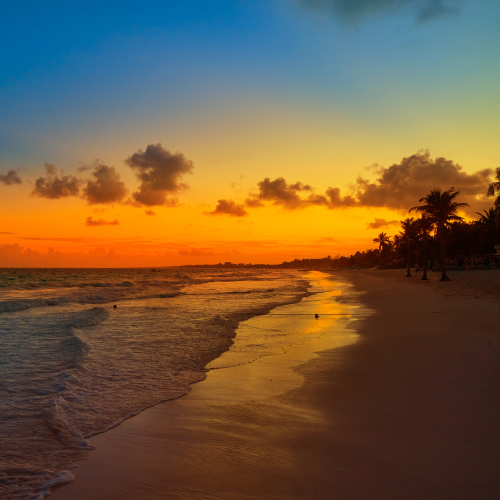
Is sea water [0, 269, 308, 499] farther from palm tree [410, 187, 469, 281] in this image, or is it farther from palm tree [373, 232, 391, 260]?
palm tree [373, 232, 391, 260]

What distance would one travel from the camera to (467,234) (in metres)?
83.6

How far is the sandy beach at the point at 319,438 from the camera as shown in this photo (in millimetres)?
3977

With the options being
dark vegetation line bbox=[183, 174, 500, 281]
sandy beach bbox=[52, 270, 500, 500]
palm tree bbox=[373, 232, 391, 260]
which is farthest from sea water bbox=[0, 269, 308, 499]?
palm tree bbox=[373, 232, 391, 260]

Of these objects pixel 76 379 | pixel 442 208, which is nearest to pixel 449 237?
pixel 442 208

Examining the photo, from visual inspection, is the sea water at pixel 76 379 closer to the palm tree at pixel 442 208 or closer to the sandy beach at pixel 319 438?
the sandy beach at pixel 319 438

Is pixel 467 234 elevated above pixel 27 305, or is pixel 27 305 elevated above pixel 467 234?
pixel 467 234

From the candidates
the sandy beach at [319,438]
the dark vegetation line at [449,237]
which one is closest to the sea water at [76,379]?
the sandy beach at [319,438]

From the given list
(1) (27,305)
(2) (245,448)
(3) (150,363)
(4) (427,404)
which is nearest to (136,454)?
(2) (245,448)

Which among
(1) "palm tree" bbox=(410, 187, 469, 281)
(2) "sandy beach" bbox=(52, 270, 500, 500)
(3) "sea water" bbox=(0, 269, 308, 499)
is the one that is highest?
(1) "palm tree" bbox=(410, 187, 469, 281)

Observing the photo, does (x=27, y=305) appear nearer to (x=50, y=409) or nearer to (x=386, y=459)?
(x=50, y=409)

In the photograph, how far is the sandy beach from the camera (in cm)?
398

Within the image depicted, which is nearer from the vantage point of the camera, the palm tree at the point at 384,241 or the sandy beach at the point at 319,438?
the sandy beach at the point at 319,438

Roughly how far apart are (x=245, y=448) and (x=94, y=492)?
70.8 inches

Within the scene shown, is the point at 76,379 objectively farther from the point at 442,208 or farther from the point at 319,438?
the point at 442,208
